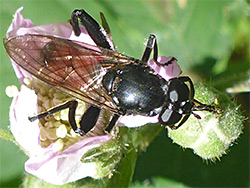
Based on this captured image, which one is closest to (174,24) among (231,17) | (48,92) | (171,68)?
(231,17)

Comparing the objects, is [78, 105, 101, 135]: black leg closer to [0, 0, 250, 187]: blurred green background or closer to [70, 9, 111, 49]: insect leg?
[70, 9, 111, 49]: insect leg

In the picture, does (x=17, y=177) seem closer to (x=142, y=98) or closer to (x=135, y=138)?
(x=135, y=138)

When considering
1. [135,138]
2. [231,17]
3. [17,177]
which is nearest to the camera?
[135,138]

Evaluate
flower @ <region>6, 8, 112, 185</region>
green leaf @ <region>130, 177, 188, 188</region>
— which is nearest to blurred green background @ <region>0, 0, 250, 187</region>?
green leaf @ <region>130, 177, 188, 188</region>

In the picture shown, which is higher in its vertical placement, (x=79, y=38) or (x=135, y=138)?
(x=79, y=38)

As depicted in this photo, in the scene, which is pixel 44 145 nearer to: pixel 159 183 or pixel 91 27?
pixel 91 27

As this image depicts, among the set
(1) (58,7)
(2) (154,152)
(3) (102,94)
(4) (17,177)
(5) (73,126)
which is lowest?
(4) (17,177)

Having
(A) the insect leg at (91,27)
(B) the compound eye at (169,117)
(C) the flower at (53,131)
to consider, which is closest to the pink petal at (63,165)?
(C) the flower at (53,131)
